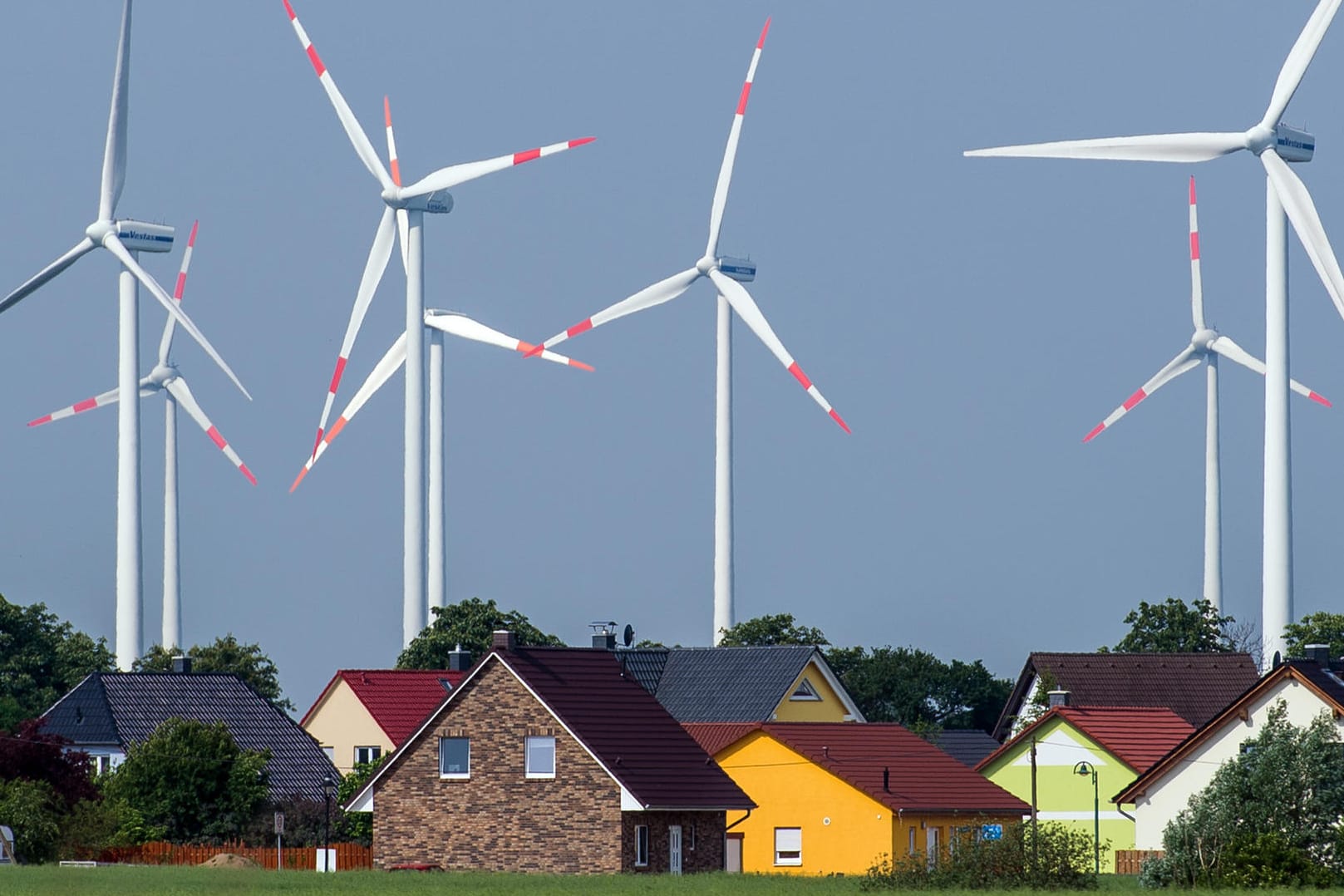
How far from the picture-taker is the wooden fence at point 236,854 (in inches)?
3285

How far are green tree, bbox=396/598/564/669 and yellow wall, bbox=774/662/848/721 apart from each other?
101 ft

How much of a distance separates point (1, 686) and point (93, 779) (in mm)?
48705

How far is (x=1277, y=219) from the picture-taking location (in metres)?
110

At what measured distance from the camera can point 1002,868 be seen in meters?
64.1

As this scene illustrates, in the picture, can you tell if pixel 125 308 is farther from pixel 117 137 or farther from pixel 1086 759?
pixel 1086 759

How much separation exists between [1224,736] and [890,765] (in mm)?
12128

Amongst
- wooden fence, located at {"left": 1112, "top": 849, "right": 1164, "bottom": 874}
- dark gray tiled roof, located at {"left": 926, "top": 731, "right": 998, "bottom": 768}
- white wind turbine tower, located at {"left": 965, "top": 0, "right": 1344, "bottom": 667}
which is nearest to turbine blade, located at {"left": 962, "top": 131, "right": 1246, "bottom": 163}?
white wind turbine tower, located at {"left": 965, "top": 0, "right": 1344, "bottom": 667}

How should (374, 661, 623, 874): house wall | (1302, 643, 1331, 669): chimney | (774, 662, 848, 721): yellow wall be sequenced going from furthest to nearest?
(774, 662, 848, 721): yellow wall, (1302, 643, 1331, 669): chimney, (374, 661, 623, 874): house wall

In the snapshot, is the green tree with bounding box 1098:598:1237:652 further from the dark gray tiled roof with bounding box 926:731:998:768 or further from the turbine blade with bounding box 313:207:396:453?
the turbine blade with bounding box 313:207:396:453

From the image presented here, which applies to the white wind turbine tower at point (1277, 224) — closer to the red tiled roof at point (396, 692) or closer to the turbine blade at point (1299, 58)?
the turbine blade at point (1299, 58)

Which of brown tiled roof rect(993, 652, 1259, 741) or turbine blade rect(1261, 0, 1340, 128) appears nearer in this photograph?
turbine blade rect(1261, 0, 1340, 128)

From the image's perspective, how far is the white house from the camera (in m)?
71.7

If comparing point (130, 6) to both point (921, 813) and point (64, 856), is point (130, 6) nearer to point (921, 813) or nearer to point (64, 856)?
point (64, 856)

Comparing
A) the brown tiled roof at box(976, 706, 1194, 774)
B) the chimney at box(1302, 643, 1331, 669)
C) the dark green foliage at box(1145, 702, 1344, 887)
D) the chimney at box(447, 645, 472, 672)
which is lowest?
the dark green foliage at box(1145, 702, 1344, 887)
